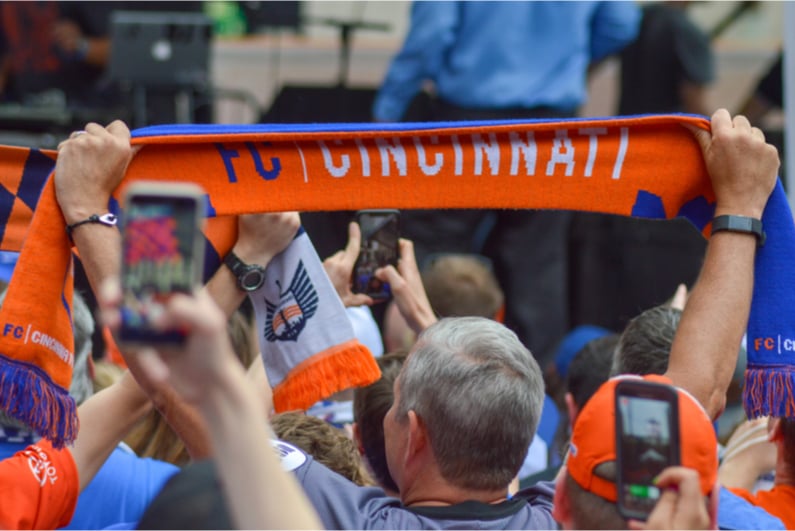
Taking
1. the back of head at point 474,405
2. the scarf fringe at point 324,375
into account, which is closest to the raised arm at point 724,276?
the back of head at point 474,405

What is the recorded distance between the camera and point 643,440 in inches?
66.2

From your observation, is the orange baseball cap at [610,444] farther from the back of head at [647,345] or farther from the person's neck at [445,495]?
the back of head at [647,345]

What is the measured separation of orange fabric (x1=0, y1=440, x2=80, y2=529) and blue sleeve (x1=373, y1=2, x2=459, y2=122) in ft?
10.6

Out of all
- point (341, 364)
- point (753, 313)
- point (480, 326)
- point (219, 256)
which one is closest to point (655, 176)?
point (753, 313)

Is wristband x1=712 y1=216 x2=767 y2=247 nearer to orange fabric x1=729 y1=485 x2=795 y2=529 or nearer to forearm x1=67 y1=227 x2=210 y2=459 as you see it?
orange fabric x1=729 y1=485 x2=795 y2=529

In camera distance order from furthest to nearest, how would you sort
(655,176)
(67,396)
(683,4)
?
(683,4)
(655,176)
(67,396)

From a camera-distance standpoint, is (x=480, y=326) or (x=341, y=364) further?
(x=341, y=364)

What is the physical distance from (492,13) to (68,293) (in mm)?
3228

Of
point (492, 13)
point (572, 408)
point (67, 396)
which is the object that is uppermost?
point (492, 13)

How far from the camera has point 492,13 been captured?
5332mm

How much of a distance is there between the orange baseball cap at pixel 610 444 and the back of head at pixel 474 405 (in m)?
0.35

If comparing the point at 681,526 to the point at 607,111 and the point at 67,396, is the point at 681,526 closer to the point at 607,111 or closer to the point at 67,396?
the point at 67,396

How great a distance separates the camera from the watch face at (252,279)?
8.70 ft

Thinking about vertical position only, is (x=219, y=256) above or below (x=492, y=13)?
below
